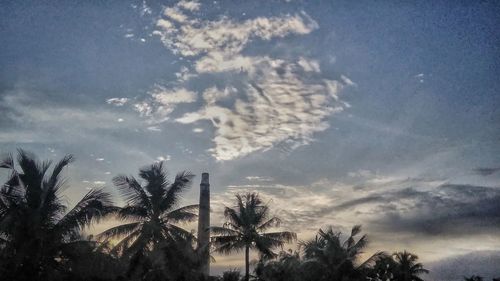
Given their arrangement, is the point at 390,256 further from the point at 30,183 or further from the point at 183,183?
the point at 30,183

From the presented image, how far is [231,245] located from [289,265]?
472cm

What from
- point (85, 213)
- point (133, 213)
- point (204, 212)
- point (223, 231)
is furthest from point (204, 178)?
point (85, 213)

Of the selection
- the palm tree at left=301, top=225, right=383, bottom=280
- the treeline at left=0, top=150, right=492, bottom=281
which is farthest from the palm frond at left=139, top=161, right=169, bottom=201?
the palm tree at left=301, top=225, right=383, bottom=280

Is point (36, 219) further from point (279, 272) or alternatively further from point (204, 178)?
point (204, 178)

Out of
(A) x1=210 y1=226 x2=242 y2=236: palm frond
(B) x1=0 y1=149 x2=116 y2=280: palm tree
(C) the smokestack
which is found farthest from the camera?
(C) the smokestack

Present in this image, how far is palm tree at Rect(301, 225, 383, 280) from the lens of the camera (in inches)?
1170

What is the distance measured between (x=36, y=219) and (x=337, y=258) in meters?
21.9

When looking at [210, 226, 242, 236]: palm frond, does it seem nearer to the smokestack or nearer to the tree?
the tree

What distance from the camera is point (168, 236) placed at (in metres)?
24.3

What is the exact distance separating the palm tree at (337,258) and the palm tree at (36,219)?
16.7 metres

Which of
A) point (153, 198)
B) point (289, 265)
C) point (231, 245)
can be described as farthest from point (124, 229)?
point (289, 265)

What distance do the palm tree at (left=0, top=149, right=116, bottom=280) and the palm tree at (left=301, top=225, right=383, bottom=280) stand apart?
54.7 feet

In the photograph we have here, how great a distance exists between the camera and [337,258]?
30484mm

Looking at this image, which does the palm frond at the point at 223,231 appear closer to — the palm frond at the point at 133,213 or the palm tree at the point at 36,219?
the palm frond at the point at 133,213
